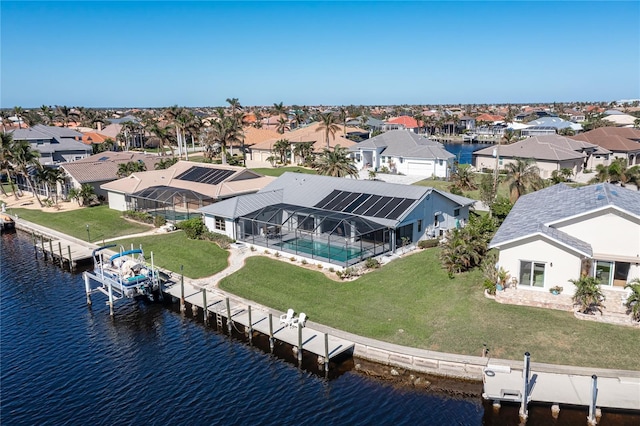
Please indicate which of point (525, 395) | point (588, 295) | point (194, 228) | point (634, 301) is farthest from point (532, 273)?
point (194, 228)

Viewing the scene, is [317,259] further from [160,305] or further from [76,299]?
[76,299]

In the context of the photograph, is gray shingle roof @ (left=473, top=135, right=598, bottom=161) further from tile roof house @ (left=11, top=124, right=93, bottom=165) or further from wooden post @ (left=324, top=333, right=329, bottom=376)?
tile roof house @ (left=11, top=124, right=93, bottom=165)

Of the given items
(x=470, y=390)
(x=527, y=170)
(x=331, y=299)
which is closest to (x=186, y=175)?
(x=331, y=299)

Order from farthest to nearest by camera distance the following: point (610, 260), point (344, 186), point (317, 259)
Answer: point (344, 186) → point (317, 259) → point (610, 260)

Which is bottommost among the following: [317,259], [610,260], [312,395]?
[312,395]

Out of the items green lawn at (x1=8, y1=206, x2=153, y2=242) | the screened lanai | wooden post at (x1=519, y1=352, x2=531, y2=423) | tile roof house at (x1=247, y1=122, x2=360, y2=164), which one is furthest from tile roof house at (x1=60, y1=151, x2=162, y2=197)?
wooden post at (x1=519, y1=352, x2=531, y2=423)

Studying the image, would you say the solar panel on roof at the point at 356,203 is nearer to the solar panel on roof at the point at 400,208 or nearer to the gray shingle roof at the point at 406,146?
the solar panel on roof at the point at 400,208

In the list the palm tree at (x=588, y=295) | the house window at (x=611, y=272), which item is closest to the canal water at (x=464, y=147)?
the house window at (x=611, y=272)
